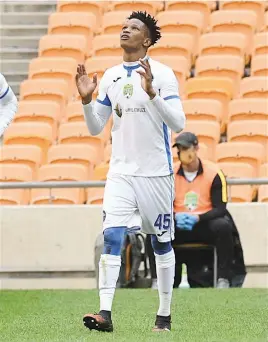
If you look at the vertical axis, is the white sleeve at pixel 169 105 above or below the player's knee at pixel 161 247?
above

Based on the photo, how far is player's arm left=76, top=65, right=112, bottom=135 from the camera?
290 inches

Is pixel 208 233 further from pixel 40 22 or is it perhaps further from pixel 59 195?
pixel 40 22

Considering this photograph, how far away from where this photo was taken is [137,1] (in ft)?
61.7

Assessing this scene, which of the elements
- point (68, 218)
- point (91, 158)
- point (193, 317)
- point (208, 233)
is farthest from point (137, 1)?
point (193, 317)

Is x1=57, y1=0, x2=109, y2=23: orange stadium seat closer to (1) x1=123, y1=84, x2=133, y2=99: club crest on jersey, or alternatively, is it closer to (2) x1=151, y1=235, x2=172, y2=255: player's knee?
(1) x1=123, y1=84, x2=133, y2=99: club crest on jersey

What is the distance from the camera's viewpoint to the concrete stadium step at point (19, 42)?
64.2 feet

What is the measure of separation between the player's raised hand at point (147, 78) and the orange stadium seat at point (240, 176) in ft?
21.1

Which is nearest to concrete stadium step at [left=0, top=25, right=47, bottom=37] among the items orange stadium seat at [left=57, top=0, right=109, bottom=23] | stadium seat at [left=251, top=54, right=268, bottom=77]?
orange stadium seat at [left=57, top=0, right=109, bottom=23]

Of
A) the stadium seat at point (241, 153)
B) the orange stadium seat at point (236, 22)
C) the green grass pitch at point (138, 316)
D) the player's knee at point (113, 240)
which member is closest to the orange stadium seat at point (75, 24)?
the orange stadium seat at point (236, 22)

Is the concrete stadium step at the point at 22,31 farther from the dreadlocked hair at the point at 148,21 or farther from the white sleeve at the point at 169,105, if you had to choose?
the white sleeve at the point at 169,105

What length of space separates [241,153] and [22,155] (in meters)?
2.98

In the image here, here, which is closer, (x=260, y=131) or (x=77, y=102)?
(x=260, y=131)

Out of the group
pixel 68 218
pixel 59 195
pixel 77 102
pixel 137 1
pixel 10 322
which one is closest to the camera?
pixel 10 322

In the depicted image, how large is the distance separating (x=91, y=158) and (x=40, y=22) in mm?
5556
